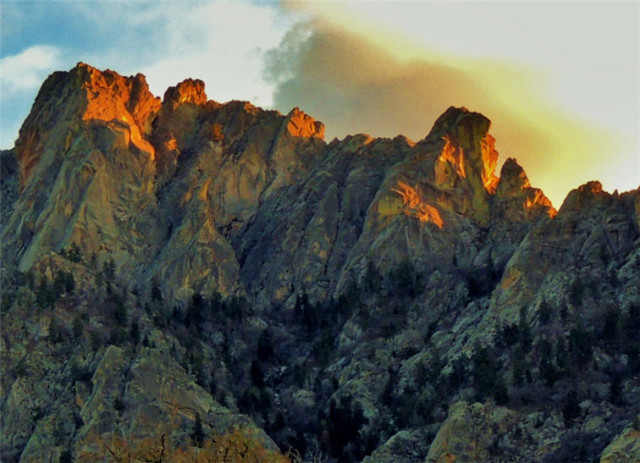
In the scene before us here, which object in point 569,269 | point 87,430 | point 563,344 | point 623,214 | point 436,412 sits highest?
point 623,214

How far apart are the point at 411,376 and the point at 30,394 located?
52.1 m

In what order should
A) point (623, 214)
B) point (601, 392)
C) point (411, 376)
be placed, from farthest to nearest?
point (623, 214)
point (411, 376)
point (601, 392)

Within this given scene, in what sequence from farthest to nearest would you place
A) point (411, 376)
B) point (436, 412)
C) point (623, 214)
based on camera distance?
point (623, 214) < point (411, 376) < point (436, 412)

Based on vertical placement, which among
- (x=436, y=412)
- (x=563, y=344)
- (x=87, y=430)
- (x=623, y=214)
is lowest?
(x=87, y=430)

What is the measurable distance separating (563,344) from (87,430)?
62414mm

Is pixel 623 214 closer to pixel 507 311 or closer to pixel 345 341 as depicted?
pixel 507 311

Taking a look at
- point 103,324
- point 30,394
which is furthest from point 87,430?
point 103,324

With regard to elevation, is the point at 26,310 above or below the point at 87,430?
above

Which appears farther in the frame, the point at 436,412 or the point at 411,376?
the point at 411,376

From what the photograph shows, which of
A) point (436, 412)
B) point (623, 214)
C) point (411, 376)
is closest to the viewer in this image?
point (436, 412)

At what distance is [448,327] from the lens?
19212 cm

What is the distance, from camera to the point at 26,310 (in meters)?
190

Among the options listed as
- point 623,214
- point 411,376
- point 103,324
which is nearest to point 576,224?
point 623,214

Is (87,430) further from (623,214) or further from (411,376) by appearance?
(623,214)
